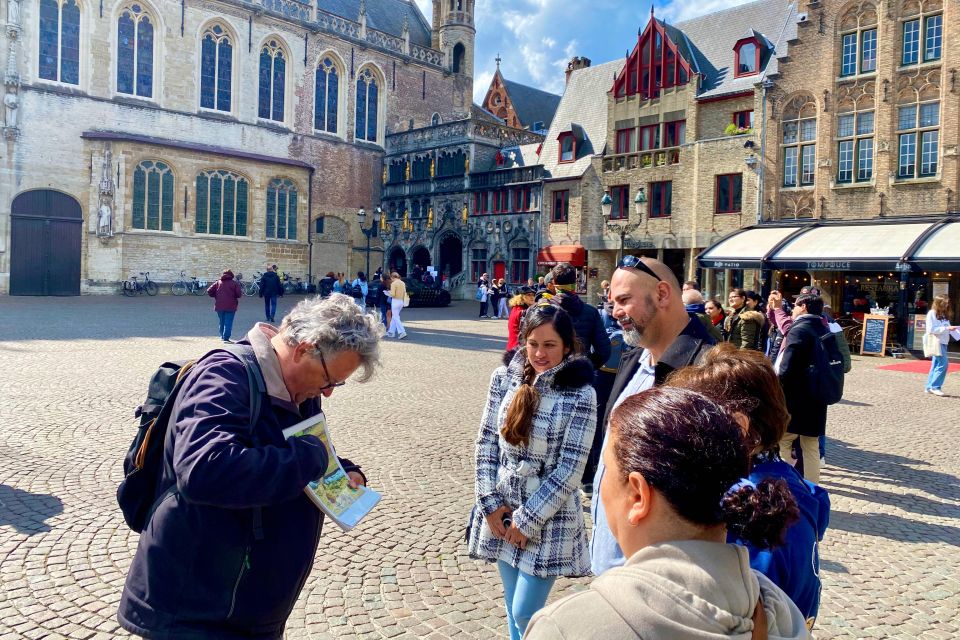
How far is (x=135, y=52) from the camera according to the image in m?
30.7

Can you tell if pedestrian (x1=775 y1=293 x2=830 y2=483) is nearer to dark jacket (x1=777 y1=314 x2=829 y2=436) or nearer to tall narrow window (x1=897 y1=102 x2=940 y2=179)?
dark jacket (x1=777 y1=314 x2=829 y2=436)

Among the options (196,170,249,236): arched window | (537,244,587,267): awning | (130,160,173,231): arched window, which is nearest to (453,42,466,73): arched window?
A: (196,170,249,236): arched window

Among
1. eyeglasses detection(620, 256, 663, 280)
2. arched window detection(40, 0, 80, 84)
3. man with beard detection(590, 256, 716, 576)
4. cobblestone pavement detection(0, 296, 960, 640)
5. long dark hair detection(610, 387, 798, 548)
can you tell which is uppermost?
arched window detection(40, 0, 80, 84)

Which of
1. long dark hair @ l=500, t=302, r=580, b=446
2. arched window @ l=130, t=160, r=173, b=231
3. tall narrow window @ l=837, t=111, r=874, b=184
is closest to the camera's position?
long dark hair @ l=500, t=302, r=580, b=446

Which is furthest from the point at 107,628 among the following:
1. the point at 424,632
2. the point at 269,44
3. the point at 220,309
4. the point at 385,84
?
the point at 385,84

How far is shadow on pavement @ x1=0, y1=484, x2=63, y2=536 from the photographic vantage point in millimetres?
4359

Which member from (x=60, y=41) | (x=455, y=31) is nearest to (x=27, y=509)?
(x=60, y=41)

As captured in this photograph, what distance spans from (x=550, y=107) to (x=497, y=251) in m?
22.0

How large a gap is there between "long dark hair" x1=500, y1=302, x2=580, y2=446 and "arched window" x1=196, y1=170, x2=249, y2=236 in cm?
3184

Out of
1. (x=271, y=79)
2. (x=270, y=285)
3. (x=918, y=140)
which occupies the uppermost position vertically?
(x=271, y=79)

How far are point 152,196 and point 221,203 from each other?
3.02m

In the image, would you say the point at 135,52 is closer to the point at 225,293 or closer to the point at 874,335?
the point at 225,293

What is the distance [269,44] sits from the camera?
34.4 metres

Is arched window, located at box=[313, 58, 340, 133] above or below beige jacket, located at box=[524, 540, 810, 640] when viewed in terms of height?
above
